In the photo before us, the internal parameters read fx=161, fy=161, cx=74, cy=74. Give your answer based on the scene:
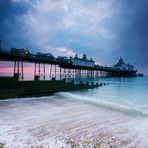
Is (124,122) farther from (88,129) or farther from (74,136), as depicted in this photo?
(74,136)

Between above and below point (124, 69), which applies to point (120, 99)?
below

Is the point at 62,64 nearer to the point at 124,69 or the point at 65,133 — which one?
the point at 65,133

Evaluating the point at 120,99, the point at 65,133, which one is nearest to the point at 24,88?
the point at 120,99

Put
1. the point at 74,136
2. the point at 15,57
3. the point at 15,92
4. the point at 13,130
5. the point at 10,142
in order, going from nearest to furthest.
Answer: the point at 10,142
the point at 74,136
the point at 13,130
the point at 15,92
the point at 15,57

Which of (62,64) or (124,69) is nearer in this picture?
(62,64)

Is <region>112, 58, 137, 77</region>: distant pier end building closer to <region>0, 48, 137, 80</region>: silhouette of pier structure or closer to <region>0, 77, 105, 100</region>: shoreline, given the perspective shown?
<region>0, 48, 137, 80</region>: silhouette of pier structure

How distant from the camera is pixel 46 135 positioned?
6449mm

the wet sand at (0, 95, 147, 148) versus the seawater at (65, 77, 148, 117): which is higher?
the wet sand at (0, 95, 147, 148)

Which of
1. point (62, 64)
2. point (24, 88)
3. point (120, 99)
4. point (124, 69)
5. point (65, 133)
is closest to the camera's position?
point (65, 133)

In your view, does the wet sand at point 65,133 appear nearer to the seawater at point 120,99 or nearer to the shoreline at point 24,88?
the seawater at point 120,99

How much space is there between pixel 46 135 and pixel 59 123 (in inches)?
72.0

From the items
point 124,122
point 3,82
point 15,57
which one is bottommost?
point 124,122

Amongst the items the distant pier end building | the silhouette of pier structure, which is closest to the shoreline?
the silhouette of pier structure

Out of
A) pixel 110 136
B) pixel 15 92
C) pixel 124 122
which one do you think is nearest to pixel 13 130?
pixel 110 136
